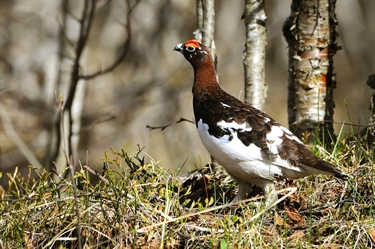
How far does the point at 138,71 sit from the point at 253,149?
8.36m

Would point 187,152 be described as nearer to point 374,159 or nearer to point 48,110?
point 48,110

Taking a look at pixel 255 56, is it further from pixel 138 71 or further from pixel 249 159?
pixel 138 71

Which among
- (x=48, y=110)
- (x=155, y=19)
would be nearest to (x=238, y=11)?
(x=155, y=19)

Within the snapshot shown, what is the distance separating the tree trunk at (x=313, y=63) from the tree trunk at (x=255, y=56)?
34cm

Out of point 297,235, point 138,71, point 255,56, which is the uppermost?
point 255,56

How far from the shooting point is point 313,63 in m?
5.72

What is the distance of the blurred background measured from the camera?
480 inches

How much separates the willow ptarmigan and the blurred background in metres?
7.21

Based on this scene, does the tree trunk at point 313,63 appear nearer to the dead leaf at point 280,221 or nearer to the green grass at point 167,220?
the green grass at point 167,220

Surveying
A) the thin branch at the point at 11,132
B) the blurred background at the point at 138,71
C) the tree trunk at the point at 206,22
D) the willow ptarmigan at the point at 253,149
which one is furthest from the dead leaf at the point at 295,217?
the blurred background at the point at 138,71

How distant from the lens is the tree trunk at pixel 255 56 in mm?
5578

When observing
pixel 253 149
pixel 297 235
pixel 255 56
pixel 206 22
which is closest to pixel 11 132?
pixel 206 22

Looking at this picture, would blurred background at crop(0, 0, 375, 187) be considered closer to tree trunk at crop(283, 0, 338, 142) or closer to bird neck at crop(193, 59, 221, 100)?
tree trunk at crop(283, 0, 338, 142)

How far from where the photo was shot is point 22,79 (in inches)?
484
